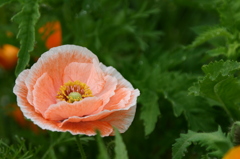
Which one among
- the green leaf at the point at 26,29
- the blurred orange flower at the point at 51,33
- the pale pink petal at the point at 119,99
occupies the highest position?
the blurred orange flower at the point at 51,33

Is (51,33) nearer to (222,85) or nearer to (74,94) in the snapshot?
(74,94)

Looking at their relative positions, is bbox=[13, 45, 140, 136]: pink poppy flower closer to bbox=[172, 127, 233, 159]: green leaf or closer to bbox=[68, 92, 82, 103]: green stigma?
bbox=[68, 92, 82, 103]: green stigma

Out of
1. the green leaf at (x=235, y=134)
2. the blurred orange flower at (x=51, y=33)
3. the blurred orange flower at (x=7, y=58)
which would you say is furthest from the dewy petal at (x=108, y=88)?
the blurred orange flower at (x=7, y=58)

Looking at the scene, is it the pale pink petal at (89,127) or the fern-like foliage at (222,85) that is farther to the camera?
the fern-like foliage at (222,85)

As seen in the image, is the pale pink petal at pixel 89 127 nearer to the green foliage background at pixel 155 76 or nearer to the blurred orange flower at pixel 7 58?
the green foliage background at pixel 155 76

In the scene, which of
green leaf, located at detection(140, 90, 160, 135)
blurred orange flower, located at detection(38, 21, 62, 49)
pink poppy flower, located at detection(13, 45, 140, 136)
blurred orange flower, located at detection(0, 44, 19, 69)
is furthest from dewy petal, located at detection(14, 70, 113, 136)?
blurred orange flower, located at detection(0, 44, 19, 69)

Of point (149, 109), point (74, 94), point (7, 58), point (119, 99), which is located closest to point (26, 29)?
point (74, 94)
